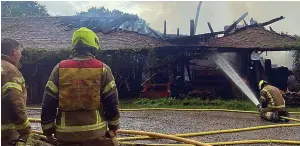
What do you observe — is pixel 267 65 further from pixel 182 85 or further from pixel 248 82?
pixel 182 85

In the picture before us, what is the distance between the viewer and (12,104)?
2943 millimetres

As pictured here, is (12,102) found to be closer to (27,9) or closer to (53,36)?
(53,36)

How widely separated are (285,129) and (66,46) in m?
9.39

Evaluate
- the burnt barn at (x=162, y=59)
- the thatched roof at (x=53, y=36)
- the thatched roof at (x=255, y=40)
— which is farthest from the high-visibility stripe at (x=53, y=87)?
the thatched roof at (x=255, y=40)

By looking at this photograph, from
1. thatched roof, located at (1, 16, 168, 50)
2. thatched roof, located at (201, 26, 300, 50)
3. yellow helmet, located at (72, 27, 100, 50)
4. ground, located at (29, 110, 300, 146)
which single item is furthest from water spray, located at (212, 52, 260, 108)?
yellow helmet, located at (72, 27, 100, 50)

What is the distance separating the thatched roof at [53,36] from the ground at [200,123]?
15.8 ft

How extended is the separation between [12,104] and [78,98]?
1.71 feet

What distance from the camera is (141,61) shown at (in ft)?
49.7

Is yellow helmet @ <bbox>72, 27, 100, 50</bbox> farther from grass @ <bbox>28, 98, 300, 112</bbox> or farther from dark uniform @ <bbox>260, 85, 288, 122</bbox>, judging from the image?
grass @ <bbox>28, 98, 300, 112</bbox>

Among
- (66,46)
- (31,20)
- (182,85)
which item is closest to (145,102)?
(182,85)

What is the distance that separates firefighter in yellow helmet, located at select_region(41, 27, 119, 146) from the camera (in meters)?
3.05

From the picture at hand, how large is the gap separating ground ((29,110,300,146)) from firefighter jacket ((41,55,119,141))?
2446 mm

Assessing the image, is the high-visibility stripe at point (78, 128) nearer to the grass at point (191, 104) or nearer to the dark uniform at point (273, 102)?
the dark uniform at point (273, 102)

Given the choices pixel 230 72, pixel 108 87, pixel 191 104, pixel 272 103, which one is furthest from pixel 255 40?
pixel 108 87
